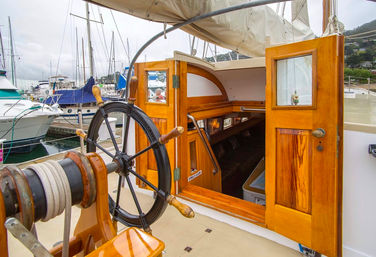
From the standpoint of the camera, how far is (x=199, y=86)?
2.88 m

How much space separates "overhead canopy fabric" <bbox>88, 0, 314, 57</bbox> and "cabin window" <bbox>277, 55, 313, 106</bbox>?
0.66m

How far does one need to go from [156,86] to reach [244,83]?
157cm

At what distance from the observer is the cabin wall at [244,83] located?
3400 mm

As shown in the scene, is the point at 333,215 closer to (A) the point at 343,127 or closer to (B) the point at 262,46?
(A) the point at 343,127

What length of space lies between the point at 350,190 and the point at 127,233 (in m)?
1.42

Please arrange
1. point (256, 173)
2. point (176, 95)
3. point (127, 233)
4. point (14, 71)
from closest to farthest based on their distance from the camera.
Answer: point (127, 233) < point (176, 95) < point (256, 173) < point (14, 71)

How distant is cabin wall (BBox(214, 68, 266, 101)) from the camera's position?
134 inches

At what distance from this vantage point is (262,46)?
115 inches

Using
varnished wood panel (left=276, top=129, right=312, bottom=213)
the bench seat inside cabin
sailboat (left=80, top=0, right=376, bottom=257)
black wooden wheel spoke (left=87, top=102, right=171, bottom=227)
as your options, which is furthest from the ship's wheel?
the bench seat inside cabin

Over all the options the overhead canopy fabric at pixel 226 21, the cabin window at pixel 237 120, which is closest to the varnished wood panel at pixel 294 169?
the overhead canopy fabric at pixel 226 21

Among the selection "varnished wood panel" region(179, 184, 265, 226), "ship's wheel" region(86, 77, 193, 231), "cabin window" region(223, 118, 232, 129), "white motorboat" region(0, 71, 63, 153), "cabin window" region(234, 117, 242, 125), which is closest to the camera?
"ship's wheel" region(86, 77, 193, 231)

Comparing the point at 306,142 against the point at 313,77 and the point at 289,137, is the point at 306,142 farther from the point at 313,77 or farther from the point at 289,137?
the point at 313,77

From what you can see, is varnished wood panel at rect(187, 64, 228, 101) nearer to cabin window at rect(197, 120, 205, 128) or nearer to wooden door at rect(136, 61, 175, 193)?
wooden door at rect(136, 61, 175, 193)

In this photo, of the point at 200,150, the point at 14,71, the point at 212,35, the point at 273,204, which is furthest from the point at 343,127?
the point at 14,71
